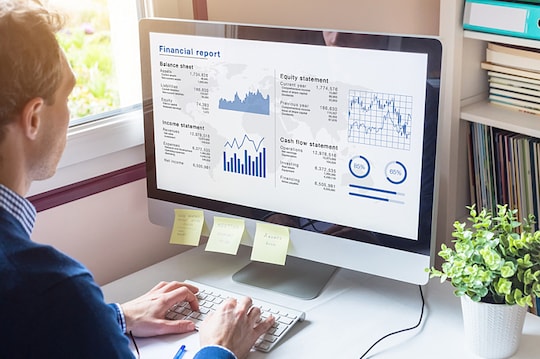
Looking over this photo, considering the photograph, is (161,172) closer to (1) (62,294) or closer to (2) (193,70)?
(2) (193,70)

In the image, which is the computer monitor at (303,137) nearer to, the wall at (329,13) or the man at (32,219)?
the wall at (329,13)

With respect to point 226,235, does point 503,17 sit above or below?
above

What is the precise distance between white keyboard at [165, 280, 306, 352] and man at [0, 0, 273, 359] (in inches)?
14.1

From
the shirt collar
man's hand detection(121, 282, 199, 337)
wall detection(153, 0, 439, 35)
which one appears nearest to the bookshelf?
wall detection(153, 0, 439, 35)

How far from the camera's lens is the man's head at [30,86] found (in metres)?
0.96

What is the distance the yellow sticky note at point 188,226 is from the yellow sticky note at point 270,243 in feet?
0.44

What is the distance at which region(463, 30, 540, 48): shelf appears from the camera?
5.36 ft

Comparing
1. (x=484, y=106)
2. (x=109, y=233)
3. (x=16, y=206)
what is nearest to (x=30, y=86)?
(x=16, y=206)

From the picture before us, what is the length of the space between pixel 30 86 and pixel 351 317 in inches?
28.7

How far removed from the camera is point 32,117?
1.00 meters

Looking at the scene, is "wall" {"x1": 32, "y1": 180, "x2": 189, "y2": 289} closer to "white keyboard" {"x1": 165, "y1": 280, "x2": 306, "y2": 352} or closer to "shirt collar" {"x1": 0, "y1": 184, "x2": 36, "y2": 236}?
"white keyboard" {"x1": 165, "y1": 280, "x2": 306, "y2": 352}

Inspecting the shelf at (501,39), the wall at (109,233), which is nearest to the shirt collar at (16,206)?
the wall at (109,233)

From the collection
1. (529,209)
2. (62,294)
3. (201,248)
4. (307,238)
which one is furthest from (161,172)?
(529,209)

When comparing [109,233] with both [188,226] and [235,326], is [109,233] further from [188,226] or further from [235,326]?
[235,326]
